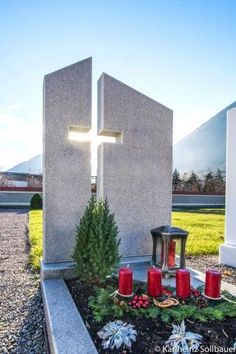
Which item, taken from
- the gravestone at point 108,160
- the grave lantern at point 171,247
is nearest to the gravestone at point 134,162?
the gravestone at point 108,160

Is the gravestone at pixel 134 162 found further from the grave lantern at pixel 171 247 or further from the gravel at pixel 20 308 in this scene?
the gravel at pixel 20 308

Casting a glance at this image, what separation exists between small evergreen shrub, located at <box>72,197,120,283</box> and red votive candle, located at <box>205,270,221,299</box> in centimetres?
118

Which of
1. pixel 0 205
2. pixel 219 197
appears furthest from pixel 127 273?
pixel 219 197

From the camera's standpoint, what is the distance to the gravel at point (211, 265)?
4573 mm

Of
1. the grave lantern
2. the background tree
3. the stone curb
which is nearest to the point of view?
the stone curb

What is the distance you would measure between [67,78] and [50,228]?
7.61 ft

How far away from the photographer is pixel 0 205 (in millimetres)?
18656

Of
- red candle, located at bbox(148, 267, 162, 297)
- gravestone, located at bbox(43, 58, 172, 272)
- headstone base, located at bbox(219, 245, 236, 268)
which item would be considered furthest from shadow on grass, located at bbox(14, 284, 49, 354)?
headstone base, located at bbox(219, 245, 236, 268)

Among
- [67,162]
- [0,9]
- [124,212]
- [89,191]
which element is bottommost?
[124,212]

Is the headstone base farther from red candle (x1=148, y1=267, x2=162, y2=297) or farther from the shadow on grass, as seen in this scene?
the shadow on grass

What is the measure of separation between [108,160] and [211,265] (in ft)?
9.18

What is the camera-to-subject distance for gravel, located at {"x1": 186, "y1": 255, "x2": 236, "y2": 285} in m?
4.57

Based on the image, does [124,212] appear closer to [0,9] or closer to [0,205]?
[0,9]

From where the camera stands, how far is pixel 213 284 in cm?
275
